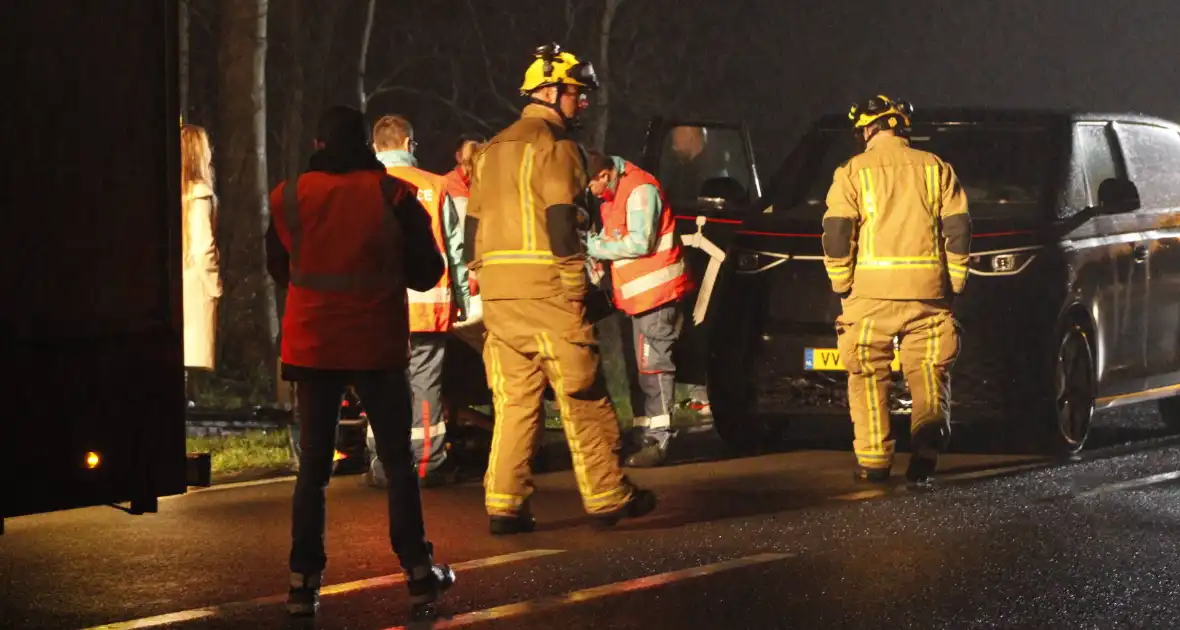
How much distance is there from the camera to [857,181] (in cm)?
1009

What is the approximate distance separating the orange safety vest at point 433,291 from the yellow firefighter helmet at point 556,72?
126cm

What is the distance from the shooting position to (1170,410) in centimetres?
1298

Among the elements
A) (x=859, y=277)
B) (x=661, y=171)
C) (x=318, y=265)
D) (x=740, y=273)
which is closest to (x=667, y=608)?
(x=318, y=265)

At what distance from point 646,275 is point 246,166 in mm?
5065

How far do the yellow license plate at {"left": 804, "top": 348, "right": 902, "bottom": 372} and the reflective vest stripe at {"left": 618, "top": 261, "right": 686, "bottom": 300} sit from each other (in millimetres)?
798

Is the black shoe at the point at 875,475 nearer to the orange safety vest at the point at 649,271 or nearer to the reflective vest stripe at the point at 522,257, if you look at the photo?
the orange safety vest at the point at 649,271

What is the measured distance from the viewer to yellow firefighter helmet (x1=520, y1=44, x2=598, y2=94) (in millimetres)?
8641

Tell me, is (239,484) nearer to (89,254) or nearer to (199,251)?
(199,251)

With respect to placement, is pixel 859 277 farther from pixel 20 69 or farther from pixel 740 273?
pixel 20 69

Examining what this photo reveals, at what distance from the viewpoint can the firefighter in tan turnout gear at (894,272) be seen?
9984 millimetres

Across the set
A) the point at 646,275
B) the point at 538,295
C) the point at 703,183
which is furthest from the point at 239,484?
the point at 703,183

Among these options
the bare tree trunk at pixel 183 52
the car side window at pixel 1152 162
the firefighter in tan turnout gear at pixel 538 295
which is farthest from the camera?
the car side window at pixel 1152 162

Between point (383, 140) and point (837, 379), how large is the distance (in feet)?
8.98

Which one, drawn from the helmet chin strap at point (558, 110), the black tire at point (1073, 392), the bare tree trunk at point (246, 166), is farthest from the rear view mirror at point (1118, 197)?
the bare tree trunk at point (246, 166)
